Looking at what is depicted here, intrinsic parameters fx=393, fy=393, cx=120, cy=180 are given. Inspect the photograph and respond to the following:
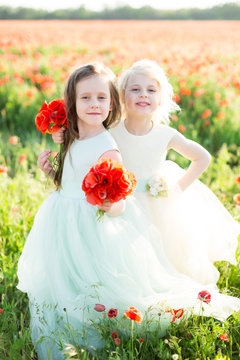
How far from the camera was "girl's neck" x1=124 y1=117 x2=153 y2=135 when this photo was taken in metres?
2.43

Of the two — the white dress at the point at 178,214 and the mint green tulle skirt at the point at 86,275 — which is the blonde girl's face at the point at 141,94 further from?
the mint green tulle skirt at the point at 86,275

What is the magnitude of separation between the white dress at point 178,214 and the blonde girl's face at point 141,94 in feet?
0.51

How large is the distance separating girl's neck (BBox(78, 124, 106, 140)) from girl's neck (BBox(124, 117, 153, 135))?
28 centimetres

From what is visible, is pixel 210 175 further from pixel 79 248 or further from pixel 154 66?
pixel 79 248

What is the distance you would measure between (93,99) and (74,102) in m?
0.14

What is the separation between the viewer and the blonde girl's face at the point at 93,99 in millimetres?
2068

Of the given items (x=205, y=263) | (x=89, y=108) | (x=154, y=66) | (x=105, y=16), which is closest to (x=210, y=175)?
(x=205, y=263)

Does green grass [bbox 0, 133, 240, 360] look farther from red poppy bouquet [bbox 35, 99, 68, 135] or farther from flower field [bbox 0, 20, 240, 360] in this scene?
red poppy bouquet [bbox 35, 99, 68, 135]

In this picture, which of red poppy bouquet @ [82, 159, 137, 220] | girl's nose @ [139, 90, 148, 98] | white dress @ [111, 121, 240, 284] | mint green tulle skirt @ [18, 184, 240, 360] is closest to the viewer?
red poppy bouquet @ [82, 159, 137, 220]

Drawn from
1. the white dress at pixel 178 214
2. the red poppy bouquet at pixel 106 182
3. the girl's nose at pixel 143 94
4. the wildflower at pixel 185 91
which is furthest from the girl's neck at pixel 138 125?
the wildflower at pixel 185 91

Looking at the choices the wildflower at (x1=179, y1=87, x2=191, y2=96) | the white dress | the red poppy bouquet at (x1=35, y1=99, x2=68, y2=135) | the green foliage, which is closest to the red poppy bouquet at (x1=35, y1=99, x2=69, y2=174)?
the red poppy bouquet at (x1=35, y1=99, x2=68, y2=135)

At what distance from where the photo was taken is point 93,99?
Result: 2.08 m

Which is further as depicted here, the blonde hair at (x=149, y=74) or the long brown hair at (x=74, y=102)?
the blonde hair at (x=149, y=74)

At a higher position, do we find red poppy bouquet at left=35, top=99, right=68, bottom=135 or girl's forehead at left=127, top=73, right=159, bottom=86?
girl's forehead at left=127, top=73, right=159, bottom=86
